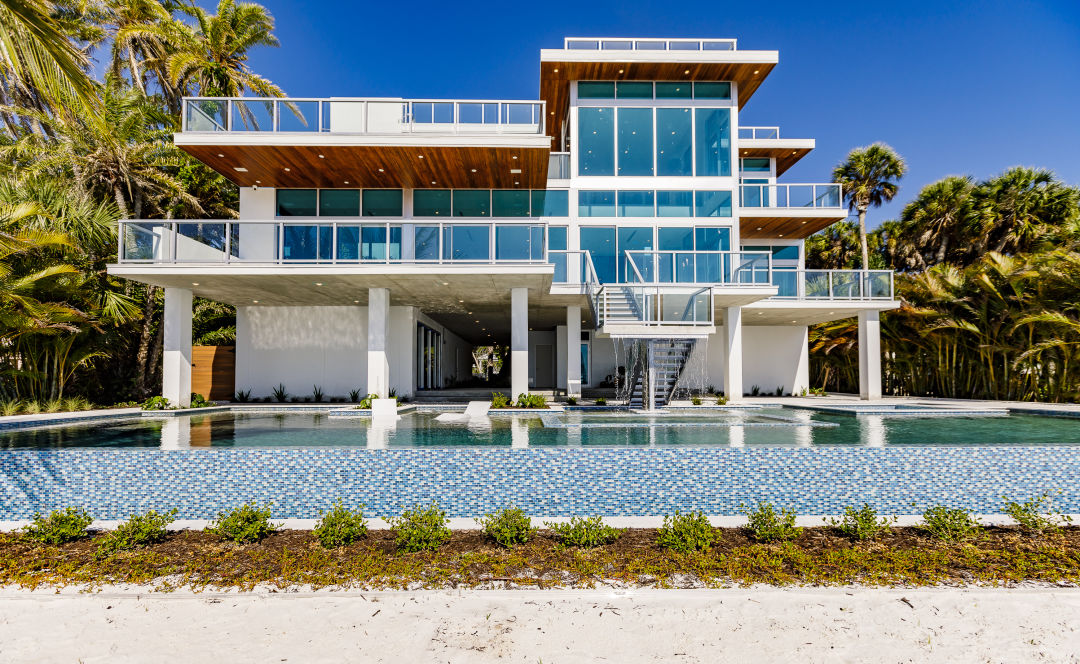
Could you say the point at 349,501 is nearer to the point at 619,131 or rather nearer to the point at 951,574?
the point at 951,574

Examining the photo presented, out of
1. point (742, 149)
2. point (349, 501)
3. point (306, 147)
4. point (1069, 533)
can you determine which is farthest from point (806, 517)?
point (742, 149)

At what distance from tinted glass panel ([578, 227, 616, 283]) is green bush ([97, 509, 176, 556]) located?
13.1 meters

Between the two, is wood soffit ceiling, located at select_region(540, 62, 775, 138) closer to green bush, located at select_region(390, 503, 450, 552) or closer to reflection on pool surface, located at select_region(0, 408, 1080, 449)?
reflection on pool surface, located at select_region(0, 408, 1080, 449)

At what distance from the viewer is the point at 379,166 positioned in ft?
50.5

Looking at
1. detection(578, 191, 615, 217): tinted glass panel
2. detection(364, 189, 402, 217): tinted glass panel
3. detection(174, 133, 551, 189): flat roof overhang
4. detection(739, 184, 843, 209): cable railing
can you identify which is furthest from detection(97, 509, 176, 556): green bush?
detection(739, 184, 843, 209): cable railing

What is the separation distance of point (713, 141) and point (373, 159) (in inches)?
406

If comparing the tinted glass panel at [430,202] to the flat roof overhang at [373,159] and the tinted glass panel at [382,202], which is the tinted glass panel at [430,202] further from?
the tinted glass panel at [382,202]

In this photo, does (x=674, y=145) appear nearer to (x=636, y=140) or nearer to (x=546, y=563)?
(x=636, y=140)

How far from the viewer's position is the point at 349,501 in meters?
6.59

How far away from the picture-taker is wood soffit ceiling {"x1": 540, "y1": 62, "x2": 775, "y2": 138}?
16.9 meters

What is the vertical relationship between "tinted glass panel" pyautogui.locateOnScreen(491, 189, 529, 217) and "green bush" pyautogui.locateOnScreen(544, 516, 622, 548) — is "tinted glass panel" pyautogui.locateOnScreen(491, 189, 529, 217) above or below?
above

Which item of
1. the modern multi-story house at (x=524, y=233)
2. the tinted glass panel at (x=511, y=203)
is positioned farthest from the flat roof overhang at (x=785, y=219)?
the tinted glass panel at (x=511, y=203)

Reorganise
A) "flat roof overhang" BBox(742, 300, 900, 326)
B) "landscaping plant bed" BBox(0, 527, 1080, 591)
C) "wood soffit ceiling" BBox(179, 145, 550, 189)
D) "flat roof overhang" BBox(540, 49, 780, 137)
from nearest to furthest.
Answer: "landscaping plant bed" BBox(0, 527, 1080, 591)
"wood soffit ceiling" BBox(179, 145, 550, 189)
"flat roof overhang" BBox(540, 49, 780, 137)
"flat roof overhang" BBox(742, 300, 900, 326)

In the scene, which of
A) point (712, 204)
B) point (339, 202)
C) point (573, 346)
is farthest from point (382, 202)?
point (712, 204)
